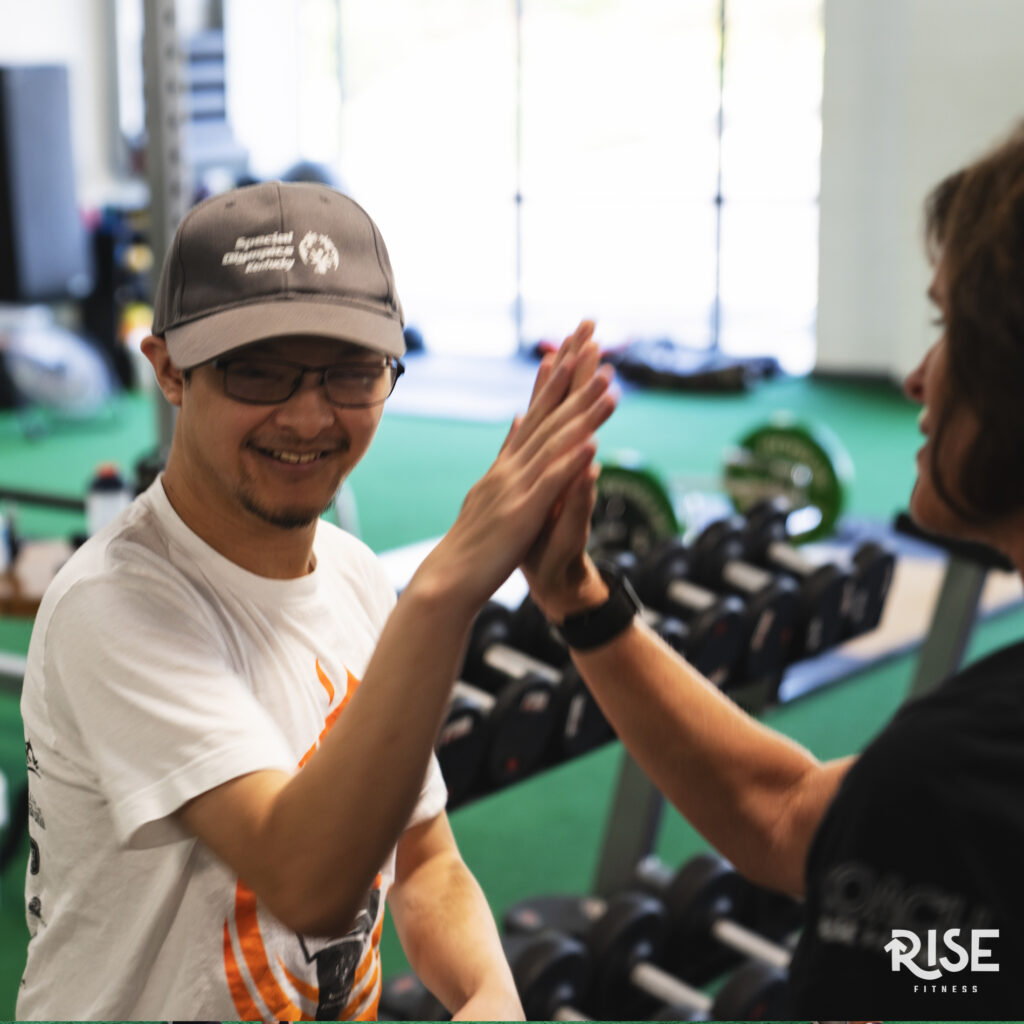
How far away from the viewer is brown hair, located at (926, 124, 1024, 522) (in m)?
0.88

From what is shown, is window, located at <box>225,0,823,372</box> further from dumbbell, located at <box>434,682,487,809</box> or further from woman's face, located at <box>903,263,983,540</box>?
woman's face, located at <box>903,263,983,540</box>

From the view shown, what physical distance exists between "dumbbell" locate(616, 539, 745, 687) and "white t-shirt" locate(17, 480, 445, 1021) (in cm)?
157

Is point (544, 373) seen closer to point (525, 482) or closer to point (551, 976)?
point (525, 482)

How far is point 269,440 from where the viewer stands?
1070mm

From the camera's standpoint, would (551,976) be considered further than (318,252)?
Yes

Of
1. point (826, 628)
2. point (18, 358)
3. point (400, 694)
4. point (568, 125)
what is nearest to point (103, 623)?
point (400, 694)

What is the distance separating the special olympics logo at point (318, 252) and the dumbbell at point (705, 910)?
1.97 m

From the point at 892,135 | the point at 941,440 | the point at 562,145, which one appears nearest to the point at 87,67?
the point at 562,145

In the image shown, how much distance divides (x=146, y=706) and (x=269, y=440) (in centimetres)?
24

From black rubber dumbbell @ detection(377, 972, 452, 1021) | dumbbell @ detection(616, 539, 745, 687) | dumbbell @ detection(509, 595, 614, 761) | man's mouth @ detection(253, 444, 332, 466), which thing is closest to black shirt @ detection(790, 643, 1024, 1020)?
man's mouth @ detection(253, 444, 332, 466)

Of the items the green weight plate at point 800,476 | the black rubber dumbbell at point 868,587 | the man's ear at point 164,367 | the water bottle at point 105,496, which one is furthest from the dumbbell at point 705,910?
the green weight plate at point 800,476

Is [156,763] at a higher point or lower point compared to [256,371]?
lower

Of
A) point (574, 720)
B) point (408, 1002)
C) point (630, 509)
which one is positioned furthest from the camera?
point (630, 509)

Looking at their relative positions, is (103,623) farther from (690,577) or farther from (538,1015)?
(690,577)
